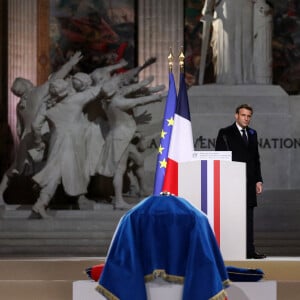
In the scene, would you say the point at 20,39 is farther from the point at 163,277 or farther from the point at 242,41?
the point at 163,277

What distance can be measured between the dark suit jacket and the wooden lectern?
1328 mm

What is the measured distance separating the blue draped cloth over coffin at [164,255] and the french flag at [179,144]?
2.03 m

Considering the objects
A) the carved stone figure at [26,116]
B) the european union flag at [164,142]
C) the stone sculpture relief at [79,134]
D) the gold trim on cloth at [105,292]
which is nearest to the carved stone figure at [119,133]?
the stone sculpture relief at [79,134]

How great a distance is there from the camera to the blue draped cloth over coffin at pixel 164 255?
5949 millimetres

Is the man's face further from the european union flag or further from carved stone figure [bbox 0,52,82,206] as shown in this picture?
carved stone figure [bbox 0,52,82,206]

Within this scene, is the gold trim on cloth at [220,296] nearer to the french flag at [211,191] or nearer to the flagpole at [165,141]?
the flagpole at [165,141]

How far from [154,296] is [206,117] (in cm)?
985

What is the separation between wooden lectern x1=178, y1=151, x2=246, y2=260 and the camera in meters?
8.41

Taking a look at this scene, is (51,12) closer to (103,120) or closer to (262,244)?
(103,120)

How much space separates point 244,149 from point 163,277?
4.05 meters

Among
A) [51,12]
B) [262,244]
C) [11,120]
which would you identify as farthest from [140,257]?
[51,12]

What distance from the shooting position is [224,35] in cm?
1625

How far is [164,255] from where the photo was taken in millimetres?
6039

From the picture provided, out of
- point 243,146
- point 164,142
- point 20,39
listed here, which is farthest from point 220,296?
point 20,39
